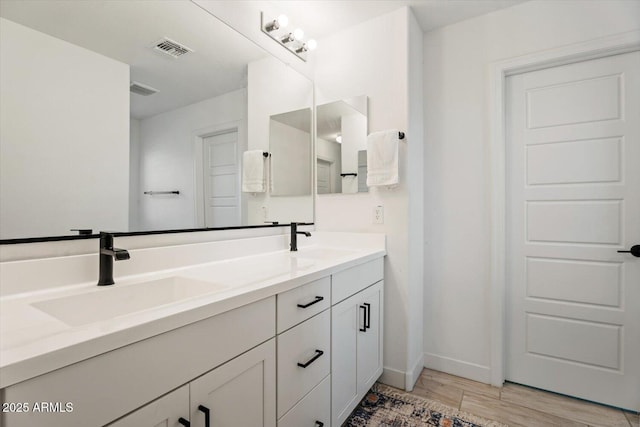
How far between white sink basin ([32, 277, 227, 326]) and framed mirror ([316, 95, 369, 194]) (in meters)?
1.29

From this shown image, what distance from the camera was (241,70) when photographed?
1726 millimetres

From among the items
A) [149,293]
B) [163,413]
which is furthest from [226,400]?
[149,293]

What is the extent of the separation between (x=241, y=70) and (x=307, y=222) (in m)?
1.07

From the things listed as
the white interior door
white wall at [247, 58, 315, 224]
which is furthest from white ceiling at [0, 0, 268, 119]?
the white interior door

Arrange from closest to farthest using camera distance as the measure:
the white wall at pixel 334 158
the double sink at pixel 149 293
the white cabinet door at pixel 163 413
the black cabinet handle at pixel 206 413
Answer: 1. the white cabinet door at pixel 163 413
2. the black cabinet handle at pixel 206 413
3. the double sink at pixel 149 293
4. the white wall at pixel 334 158

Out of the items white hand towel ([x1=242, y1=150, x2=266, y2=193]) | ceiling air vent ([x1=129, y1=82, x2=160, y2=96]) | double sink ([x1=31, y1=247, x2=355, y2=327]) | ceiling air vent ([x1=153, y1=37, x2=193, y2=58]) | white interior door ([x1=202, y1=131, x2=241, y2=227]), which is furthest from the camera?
white hand towel ([x1=242, y1=150, x2=266, y2=193])

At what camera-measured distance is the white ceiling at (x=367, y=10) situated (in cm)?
191

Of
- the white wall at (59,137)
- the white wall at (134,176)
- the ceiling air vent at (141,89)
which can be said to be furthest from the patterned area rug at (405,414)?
the ceiling air vent at (141,89)

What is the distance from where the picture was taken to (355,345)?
1.58 m

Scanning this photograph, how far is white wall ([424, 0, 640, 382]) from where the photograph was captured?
199 cm

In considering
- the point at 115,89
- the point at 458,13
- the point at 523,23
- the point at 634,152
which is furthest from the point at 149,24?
the point at 634,152

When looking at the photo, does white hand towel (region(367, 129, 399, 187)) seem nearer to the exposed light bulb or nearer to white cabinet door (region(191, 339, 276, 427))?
the exposed light bulb

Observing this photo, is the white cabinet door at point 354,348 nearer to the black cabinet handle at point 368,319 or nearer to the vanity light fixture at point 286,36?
the black cabinet handle at point 368,319

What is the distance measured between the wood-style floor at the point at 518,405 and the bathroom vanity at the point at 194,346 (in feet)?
2.01
